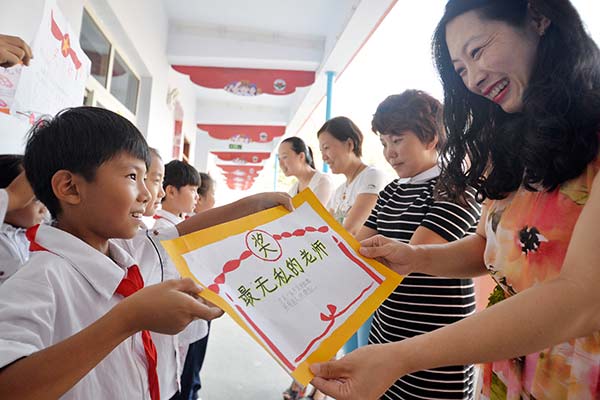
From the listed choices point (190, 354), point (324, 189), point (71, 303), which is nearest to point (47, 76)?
point (71, 303)

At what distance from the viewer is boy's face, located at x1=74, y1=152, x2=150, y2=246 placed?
64 centimetres

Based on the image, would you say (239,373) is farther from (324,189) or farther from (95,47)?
(95,47)

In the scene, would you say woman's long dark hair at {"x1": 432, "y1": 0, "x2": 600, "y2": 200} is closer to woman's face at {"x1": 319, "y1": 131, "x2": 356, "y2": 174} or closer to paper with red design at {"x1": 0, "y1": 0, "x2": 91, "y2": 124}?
woman's face at {"x1": 319, "y1": 131, "x2": 356, "y2": 174}

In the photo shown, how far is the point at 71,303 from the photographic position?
57cm

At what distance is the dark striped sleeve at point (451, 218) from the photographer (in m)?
0.88

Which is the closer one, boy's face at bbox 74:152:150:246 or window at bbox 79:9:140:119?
boy's face at bbox 74:152:150:246

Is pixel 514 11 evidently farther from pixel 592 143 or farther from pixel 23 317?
pixel 23 317

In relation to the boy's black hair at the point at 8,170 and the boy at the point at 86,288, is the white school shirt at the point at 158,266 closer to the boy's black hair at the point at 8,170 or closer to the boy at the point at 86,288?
the boy at the point at 86,288

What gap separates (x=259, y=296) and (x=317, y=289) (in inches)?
3.8

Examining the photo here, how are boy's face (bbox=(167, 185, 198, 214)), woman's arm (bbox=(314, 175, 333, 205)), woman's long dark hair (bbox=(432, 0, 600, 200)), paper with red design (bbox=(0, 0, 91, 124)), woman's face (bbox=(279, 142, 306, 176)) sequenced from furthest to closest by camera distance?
woman's face (bbox=(279, 142, 306, 176))
woman's arm (bbox=(314, 175, 333, 205))
boy's face (bbox=(167, 185, 198, 214))
paper with red design (bbox=(0, 0, 91, 124))
woman's long dark hair (bbox=(432, 0, 600, 200))

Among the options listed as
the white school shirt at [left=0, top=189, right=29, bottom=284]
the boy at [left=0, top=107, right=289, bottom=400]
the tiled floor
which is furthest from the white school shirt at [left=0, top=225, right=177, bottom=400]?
the tiled floor

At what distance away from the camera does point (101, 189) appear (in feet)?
2.11

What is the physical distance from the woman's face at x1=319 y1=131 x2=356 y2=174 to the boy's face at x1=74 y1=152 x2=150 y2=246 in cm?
120

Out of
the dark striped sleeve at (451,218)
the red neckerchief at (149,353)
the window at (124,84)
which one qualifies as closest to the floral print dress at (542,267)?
the dark striped sleeve at (451,218)
